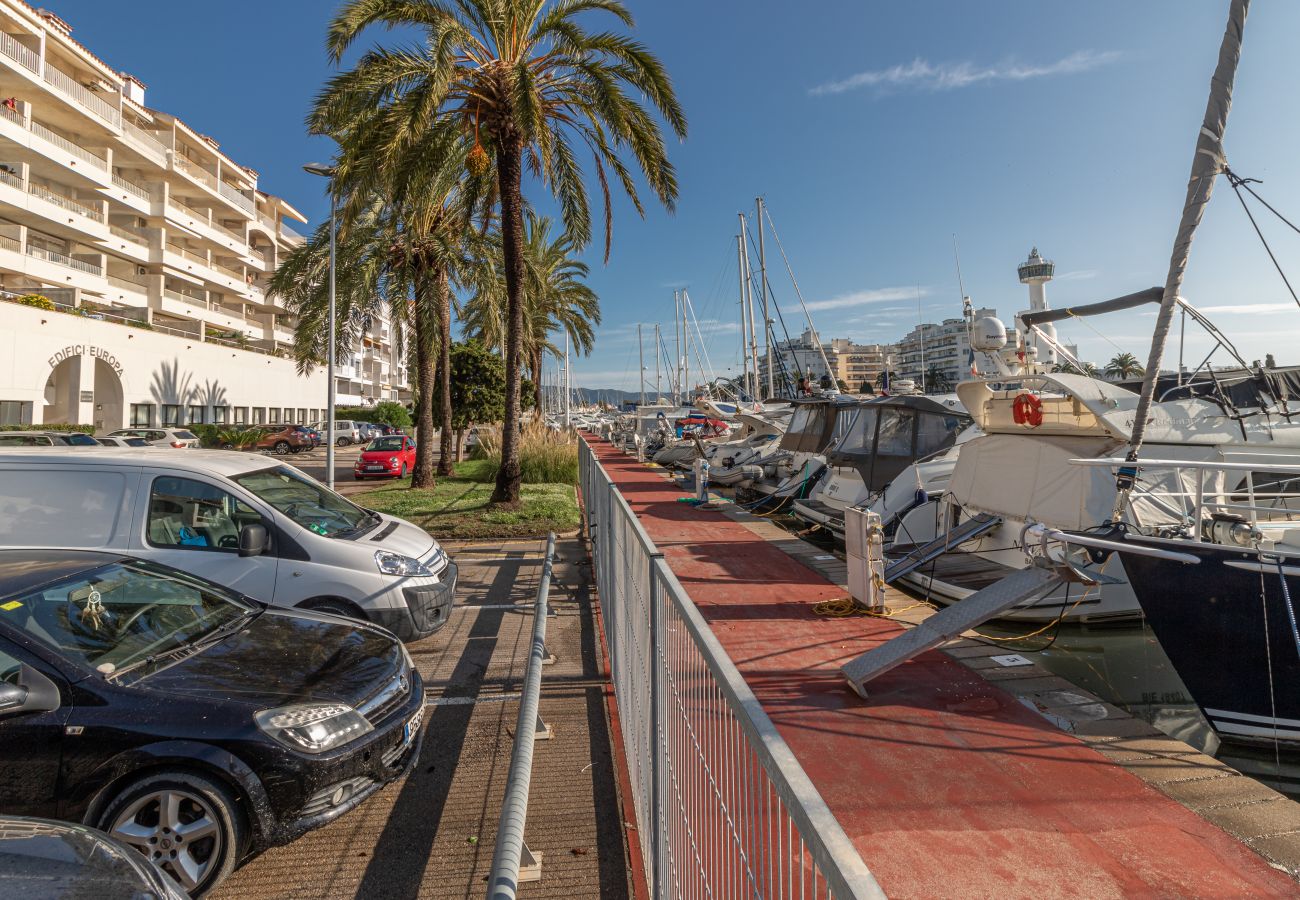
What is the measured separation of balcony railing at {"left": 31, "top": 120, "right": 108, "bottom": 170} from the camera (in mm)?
32281

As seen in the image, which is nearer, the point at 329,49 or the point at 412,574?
the point at 412,574

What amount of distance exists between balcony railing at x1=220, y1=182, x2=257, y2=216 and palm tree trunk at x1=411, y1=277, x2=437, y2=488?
122 ft

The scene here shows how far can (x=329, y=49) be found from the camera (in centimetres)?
1232

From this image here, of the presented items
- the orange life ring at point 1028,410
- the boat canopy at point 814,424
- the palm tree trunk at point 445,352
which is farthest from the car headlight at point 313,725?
the palm tree trunk at point 445,352

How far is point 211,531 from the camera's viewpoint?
6176mm

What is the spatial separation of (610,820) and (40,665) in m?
2.93

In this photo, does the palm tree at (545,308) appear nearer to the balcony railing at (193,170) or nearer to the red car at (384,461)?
the red car at (384,461)

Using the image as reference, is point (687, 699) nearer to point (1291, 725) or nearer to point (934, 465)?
point (1291, 725)

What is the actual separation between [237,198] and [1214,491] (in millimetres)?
55949

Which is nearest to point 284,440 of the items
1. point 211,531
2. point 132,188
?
point 132,188

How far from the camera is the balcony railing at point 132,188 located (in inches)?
1503

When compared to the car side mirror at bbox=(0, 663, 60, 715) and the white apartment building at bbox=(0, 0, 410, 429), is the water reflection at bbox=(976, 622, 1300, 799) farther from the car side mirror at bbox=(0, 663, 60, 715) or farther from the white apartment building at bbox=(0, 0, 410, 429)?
the white apartment building at bbox=(0, 0, 410, 429)

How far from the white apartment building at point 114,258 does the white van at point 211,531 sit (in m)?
27.2

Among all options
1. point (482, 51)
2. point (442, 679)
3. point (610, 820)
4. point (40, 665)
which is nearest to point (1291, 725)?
point (610, 820)
